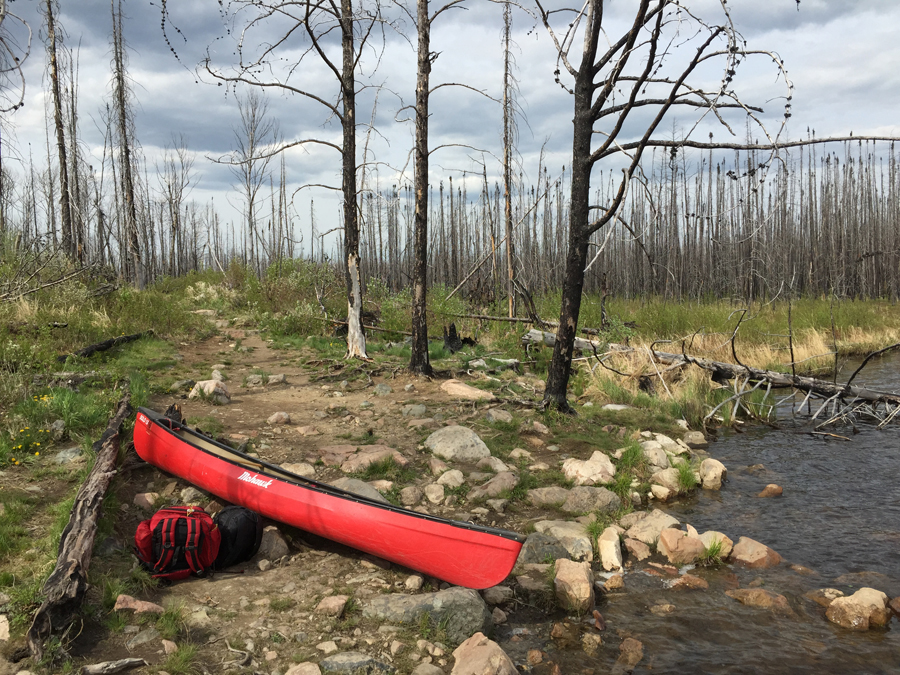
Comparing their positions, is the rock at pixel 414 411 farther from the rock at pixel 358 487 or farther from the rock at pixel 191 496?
the rock at pixel 191 496

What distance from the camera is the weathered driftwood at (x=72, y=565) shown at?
Result: 2.43 meters

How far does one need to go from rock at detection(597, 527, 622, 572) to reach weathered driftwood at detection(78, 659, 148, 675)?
114 inches

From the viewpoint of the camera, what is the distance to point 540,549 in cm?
386

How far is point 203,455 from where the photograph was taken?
14.2ft

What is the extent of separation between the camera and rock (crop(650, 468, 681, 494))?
200 inches

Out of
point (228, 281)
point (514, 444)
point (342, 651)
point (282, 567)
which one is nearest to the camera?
point (342, 651)

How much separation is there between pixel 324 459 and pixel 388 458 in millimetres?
628

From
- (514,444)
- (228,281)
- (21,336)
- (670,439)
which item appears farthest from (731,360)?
(228,281)

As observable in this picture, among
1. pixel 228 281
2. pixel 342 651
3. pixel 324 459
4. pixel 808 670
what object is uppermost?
pixel 228 281

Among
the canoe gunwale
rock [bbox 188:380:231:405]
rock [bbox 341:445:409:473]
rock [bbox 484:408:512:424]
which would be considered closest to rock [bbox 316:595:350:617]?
the canoe gunwale

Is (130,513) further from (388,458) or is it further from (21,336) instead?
(21,336)

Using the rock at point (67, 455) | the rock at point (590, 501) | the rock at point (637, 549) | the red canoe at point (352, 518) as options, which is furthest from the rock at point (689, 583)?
the rock at point (67, 455)

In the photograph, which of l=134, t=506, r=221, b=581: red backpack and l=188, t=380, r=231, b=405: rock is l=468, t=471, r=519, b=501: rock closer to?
l=134, t=506, r=221, b=581: red backpack

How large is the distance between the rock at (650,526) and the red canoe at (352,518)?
1.61m
